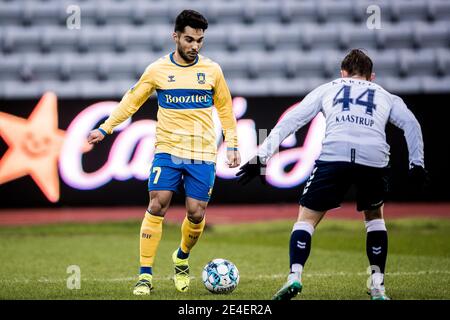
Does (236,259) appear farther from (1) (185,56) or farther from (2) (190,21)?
(2) (190,21)

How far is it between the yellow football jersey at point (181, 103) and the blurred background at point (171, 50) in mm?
5419

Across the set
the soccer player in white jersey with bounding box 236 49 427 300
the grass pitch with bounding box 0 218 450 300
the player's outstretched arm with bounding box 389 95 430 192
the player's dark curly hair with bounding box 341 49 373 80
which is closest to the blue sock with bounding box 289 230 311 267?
the soccer player in white jersey with bounding box 236 49 427 300

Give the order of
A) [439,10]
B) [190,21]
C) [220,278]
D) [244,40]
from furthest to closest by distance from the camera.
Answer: [439,10]
[244,40]
[190,21]
[220,278]

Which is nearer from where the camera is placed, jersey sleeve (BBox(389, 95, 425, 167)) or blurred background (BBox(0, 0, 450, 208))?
jersey sleeve (BBox(389, 95, 425, 167))

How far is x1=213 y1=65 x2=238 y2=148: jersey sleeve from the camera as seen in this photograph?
19.9ft

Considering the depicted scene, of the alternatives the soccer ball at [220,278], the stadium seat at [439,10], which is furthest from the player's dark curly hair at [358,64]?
the stadium seat at [439,10]

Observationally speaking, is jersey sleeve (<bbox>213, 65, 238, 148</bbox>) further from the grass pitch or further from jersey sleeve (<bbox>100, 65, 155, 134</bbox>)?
the grass pitch

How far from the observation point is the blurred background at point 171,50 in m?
11.6

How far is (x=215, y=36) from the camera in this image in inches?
569

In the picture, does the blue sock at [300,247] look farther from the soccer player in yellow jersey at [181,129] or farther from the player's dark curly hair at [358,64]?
the player's dark curly hair at [358,64]

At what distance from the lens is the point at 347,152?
17.0 ft

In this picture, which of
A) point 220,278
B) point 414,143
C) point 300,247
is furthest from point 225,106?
point 414,143

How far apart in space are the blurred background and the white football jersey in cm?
621

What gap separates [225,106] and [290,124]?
978mm
